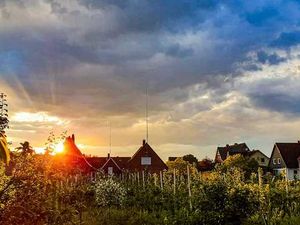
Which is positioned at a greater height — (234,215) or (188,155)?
(188,155)

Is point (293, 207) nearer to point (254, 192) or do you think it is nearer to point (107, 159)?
point (254, 192)

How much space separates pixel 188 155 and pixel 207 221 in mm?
78063

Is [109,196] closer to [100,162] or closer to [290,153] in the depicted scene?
[100,162]

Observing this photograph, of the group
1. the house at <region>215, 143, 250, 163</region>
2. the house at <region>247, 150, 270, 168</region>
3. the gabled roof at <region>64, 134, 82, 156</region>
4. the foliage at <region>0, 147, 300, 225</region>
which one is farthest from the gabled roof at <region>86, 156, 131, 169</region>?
the foliage at <region>0, 147, 300, 225</region>

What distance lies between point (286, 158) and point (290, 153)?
1379 millimetres

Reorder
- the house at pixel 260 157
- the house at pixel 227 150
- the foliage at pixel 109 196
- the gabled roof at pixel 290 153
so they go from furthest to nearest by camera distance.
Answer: the house at pixel 227 150, the house at pixel 260 157, the gabled roof at pixel 290 153, the foliage at pixel 109 196

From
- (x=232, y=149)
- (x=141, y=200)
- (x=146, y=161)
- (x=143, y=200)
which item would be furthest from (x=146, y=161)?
(x=143, y=200)

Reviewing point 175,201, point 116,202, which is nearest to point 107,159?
point 116,202

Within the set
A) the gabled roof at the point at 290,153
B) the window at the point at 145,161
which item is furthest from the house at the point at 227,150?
the window at the point at 145,161

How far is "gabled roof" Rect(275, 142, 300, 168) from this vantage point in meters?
75.2

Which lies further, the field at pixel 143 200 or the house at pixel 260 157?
the house at pixel 260 157

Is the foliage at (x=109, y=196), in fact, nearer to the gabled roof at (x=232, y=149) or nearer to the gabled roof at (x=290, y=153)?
the gabled roof at (x=290, y=153)

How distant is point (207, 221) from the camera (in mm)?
16953

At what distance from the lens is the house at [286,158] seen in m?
74.9
